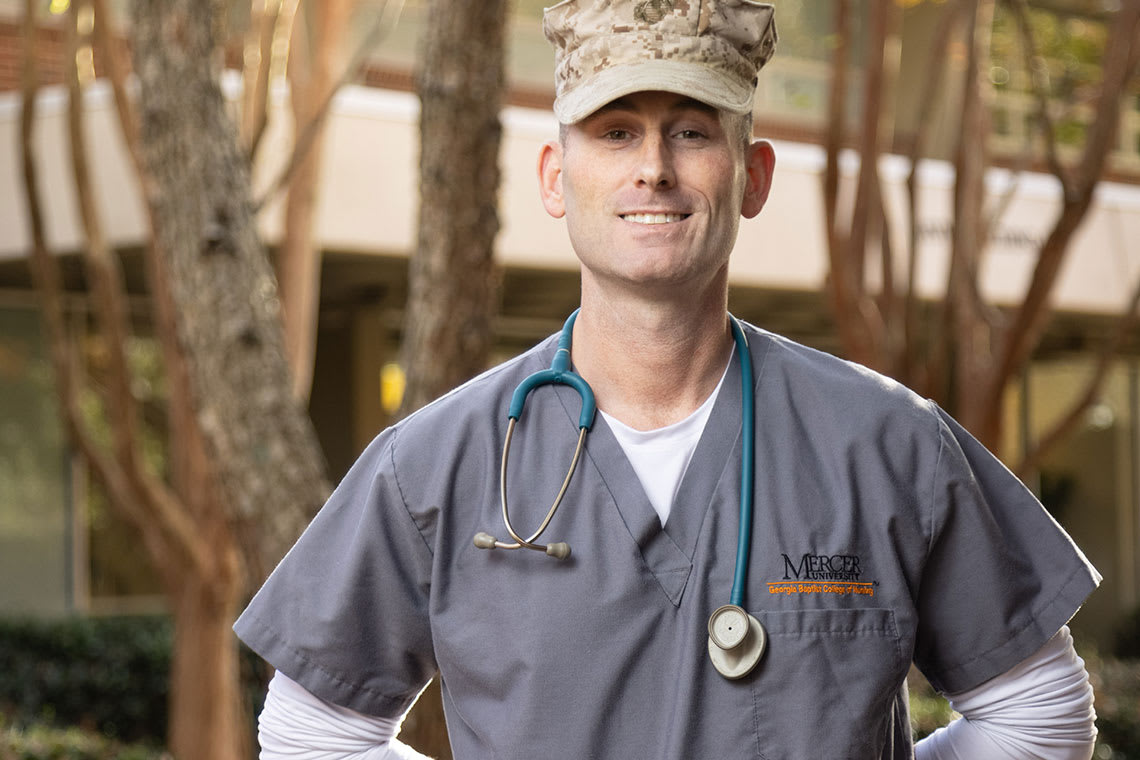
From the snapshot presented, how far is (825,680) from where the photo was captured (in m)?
1.76

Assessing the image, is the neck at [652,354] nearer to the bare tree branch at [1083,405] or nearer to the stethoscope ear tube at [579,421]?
the stethoscope ear tube at [579,421]

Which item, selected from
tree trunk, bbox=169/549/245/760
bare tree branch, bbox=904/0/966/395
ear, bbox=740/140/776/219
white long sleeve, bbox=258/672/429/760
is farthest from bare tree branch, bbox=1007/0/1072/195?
white long sleeve, bbox=258/672/429/760

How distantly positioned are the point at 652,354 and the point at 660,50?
375mm

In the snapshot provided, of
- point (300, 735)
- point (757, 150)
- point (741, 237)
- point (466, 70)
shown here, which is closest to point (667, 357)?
point (757, 150)

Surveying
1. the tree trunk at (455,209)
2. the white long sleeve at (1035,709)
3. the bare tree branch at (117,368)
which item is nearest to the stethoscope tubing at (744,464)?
the white long sleeve at (1035,709)

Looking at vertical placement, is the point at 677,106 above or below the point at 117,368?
above

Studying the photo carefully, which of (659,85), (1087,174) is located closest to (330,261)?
(1087,174)

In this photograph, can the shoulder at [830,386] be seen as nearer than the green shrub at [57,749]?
Yes

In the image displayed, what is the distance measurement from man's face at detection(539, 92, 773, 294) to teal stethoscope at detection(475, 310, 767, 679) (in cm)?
15

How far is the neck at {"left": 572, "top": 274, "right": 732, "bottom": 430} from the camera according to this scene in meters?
1.88

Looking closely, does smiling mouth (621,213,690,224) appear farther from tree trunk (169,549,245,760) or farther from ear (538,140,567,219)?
tree trunk (169,549,245,760)

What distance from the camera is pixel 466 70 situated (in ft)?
12.5

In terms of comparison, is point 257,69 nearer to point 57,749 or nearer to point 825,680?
point 57,749

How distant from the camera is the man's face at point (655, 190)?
1795 mm
